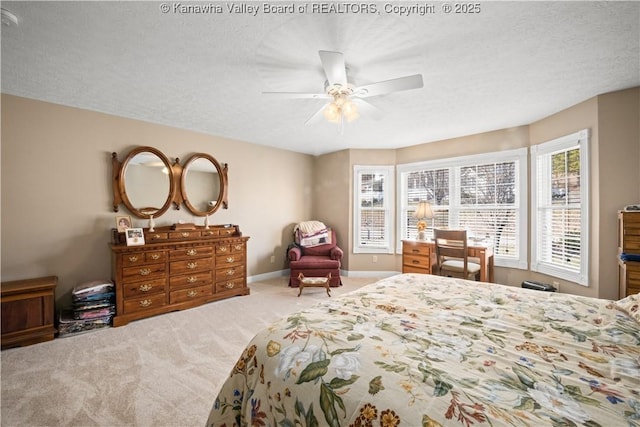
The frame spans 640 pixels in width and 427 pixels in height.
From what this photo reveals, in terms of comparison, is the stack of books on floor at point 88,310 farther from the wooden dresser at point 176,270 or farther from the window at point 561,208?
the window at point 561,208

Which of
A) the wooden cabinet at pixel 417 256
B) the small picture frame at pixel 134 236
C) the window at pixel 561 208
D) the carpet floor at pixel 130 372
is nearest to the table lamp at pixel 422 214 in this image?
the wooden cabinet at pixel 417 256

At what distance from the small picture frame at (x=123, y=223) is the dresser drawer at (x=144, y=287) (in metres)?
0.66

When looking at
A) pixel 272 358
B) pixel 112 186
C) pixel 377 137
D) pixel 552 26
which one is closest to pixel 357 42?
pixel 552 26

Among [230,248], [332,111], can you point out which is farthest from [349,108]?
[230,248]

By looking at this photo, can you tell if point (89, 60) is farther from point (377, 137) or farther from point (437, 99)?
point (377, 137)

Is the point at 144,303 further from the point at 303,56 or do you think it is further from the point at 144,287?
the point at 303,56

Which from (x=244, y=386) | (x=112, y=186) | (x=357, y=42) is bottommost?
(x=244, y=386)

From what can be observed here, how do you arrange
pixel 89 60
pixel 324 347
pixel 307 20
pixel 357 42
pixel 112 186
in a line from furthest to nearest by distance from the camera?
1. pixel 112 186
2. pixel 89 60
3. pixel 357 42
4. pixel 307 20
5. pixel 324 347

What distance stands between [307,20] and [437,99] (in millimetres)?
1795

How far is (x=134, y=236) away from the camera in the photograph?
3.14 m

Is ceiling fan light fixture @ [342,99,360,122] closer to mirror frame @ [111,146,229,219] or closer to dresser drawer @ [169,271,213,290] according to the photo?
mirror frame @ [111,146,229,219]

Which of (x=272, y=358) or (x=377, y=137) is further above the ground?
(x=377, y=137)

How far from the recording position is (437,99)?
114 inches

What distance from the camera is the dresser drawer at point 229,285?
12.4ft
